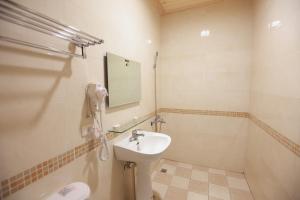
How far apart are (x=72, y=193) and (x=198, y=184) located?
5.86 feet

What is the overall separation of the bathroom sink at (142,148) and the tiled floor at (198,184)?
0.76 metres

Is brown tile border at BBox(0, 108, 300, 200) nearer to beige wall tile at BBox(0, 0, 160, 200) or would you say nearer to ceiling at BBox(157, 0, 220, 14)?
beige wall tile at BBox(0, 0, 160, 200)

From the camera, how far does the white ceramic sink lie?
1.30 meters

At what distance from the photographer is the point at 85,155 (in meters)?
1.05

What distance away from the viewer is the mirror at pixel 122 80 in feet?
4.24

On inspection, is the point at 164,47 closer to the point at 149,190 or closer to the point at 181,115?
the point at 181,115

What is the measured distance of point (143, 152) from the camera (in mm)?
1301

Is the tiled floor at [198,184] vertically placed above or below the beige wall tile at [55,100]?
below

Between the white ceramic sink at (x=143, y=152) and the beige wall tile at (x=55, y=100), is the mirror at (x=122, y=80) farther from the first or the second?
the white ceramic sink at (x=143, y=152)

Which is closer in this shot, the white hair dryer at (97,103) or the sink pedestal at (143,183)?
the white hair dryer at (97,103)

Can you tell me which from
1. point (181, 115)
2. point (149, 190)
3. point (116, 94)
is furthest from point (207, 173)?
point (116, 94)

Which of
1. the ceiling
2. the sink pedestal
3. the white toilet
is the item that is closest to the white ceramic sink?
the sink pedestal

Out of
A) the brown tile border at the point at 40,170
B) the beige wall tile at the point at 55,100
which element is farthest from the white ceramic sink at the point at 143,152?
the brown tile border at the point at 40,170

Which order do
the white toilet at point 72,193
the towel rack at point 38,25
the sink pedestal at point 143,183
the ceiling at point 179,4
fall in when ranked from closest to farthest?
1. the towel rack at point 38,25
2. the white toilet at point 72,193
3. the sink pedestal at point 143,183
4. the ceiling at point 179,4
